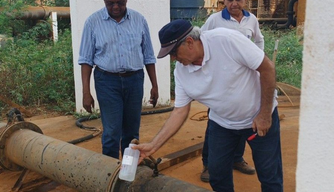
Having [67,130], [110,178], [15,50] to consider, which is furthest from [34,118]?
[110,178]

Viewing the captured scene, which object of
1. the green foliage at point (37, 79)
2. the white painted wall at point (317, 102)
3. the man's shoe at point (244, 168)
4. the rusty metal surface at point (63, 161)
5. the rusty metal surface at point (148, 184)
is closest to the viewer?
the white painted wall at point (317, 102)

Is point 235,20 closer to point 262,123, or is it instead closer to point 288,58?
point 262,123

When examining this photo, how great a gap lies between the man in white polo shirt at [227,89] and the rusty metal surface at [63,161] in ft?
1.59

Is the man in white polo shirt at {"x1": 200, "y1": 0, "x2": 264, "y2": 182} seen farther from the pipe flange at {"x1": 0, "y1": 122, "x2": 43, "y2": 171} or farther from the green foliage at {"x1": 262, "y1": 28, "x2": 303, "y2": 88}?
the green foliage at {"x1": 262, "y1": 28, "x2": 303, "y2": 88}

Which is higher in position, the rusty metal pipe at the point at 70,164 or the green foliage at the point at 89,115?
the rusty metal pipe at the point at 70,164

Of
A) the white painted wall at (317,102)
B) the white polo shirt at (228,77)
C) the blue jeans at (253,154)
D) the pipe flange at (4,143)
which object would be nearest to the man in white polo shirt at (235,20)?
the blue jeans at (253,154)

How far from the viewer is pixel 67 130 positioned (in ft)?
19.8

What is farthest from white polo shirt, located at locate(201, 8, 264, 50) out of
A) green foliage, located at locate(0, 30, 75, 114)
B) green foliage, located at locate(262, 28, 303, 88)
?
green foliage, located at locate(262, 28, 303, 88)

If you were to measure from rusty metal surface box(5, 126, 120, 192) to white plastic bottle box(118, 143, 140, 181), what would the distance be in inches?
9.2

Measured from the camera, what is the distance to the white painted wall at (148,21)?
6.54 m

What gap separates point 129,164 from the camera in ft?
8.44

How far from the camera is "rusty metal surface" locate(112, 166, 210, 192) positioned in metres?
2.68

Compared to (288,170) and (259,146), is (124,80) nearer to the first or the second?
(259,146)

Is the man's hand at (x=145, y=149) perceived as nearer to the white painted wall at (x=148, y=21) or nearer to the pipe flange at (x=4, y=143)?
the pipe flange at (x=4, y=143)
